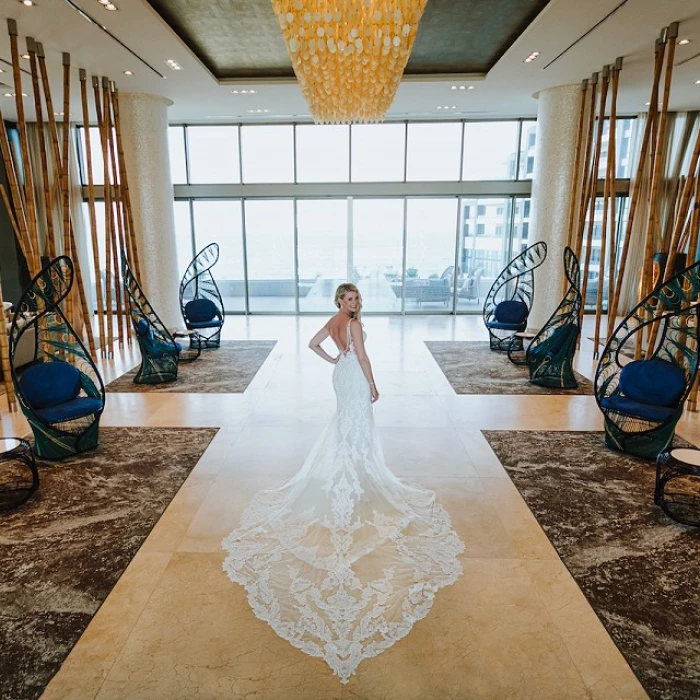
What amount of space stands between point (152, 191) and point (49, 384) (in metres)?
5.85

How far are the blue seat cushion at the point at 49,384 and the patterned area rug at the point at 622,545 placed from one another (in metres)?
4.13

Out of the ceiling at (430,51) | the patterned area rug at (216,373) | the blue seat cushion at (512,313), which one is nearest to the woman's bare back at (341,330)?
the patterned area rug at (216,373)

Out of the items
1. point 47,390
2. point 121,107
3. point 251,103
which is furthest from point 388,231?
point 47,390

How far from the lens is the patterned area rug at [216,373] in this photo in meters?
7.34

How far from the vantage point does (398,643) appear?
2.79 m

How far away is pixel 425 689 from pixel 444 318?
35.4ft

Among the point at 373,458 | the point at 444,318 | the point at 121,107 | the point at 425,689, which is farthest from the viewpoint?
the point at 444,318

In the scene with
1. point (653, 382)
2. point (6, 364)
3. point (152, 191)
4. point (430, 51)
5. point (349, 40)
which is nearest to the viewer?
point (349, 40)

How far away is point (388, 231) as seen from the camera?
1296 centimetres

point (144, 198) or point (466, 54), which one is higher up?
point (466, 54)

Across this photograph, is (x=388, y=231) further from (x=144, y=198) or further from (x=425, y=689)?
(x=425, y=689)

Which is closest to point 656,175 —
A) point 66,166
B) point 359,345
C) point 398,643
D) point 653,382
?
point 653,382

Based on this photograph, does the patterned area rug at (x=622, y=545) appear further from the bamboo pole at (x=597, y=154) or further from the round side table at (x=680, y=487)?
the bamboo pole at (x=597, y=154)

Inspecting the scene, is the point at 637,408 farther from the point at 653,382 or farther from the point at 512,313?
the point at 512,313
